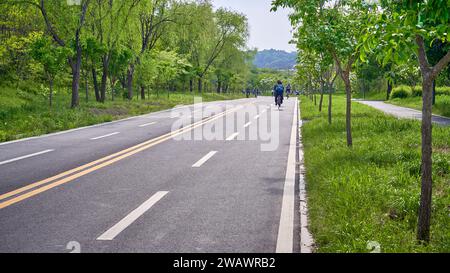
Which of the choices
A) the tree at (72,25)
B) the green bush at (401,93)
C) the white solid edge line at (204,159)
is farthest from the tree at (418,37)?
the green bush at (401,93)

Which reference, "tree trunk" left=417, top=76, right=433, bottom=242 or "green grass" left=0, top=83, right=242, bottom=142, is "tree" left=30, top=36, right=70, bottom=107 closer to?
"green grass" left=0, top=83, right=242, bottom=142

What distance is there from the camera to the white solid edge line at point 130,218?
4734mm

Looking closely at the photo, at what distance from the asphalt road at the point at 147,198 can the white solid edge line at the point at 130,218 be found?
1cm

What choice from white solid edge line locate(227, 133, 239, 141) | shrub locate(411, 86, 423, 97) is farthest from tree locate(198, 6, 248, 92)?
white solid edge line locate(227, 133, 239, 141)

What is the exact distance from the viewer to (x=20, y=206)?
5.86m

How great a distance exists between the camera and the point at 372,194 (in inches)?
240

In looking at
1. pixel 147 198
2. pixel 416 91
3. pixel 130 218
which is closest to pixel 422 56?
pixel 130 218

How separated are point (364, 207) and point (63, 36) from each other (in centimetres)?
2287

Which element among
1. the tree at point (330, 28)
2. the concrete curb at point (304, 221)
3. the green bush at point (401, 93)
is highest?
the tree at point (330, 28)

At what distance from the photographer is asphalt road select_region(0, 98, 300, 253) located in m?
4.60

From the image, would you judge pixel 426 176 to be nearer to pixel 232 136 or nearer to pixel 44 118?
pixel 232 136

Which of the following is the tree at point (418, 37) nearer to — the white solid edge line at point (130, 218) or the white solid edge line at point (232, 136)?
the white solid edge line at point (130, 218)
